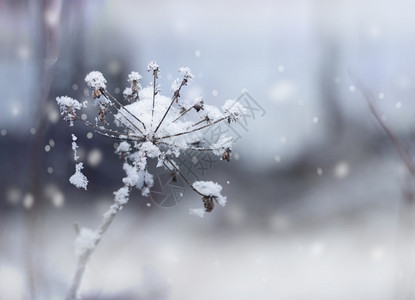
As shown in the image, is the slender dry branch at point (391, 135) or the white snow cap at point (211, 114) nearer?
the white snow cap at point (211, 114)

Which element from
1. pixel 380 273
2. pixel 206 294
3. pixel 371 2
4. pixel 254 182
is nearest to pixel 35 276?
pixel 206 294

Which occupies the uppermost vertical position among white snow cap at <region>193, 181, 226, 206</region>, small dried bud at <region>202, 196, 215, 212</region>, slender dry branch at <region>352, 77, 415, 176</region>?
slender dry branch at <region>352, 77, 415, 176</region>

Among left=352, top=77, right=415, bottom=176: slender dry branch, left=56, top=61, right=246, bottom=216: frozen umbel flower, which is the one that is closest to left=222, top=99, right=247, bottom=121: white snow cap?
left=56, top=61, right=246, bottom=216: frozen umbel flower

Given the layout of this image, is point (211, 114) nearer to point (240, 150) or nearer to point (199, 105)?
point (199, 105)

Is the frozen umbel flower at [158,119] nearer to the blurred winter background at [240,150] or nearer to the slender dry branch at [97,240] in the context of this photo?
the slender dry branch at [97,240]

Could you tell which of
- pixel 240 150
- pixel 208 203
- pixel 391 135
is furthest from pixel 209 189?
pixel 391 135

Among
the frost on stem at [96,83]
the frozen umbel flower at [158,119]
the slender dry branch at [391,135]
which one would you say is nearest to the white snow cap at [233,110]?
the frozen umbel flower at [158,119]

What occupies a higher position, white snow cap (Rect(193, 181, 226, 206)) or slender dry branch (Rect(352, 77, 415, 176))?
slender dry branch (Rect(352, 77, 415, 176))

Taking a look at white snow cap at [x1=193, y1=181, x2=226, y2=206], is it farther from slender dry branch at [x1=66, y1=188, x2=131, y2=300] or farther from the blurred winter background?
the blurred winter background

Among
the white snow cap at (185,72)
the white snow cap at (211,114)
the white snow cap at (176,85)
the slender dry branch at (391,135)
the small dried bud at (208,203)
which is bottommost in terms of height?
the small dried bud at (208,203)

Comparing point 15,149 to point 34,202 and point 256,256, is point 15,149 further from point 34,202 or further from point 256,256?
point 256,256
